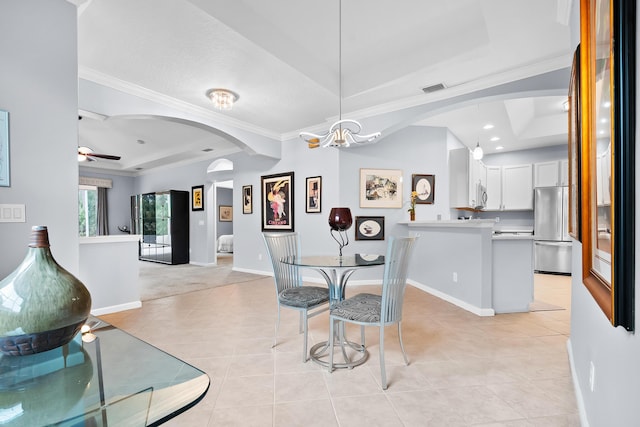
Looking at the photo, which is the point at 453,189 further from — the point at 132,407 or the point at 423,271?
the point at 132,407

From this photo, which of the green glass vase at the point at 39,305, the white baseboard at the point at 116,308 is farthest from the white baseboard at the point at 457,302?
the white baseboard at the point at 116,308

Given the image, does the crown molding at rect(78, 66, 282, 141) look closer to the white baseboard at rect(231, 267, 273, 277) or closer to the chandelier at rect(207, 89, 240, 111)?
the chandelier at rect(207, 89, 240, 111)

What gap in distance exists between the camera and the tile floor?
5.57 ft

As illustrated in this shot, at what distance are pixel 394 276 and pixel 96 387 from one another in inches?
65.5

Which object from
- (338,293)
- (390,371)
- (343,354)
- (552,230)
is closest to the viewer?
(390,371)

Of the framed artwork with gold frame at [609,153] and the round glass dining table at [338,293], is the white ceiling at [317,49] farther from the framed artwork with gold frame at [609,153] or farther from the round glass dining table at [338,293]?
the round glass dining table at [338,293]

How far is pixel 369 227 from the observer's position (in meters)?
4.88

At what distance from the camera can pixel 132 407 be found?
2.45 feet

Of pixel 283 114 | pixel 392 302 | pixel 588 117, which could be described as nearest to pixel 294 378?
pixel 392 302

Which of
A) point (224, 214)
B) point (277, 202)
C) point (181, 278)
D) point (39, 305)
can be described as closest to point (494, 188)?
point (277, 202)

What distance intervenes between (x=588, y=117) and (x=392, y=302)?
4.75 feet

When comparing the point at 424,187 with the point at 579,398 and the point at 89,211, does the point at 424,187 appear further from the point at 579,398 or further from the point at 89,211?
the point at 89,211

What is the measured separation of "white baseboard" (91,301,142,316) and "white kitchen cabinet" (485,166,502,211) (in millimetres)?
6696

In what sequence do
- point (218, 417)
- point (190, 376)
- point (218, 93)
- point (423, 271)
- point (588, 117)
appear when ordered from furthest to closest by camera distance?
point (423, 271) → point (218, 93) → point (218, 417) → point (588, 117) → point (190, 376)
